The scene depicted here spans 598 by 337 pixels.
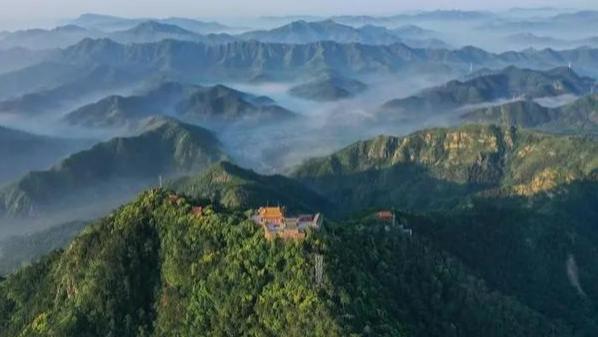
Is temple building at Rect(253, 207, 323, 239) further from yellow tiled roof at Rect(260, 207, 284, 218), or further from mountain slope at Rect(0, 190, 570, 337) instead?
mountain slope at Rect(0, 190, 570, 337)

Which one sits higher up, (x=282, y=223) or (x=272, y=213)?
(x=282, y=223)

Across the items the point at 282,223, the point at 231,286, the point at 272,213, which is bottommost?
the point at 231,286

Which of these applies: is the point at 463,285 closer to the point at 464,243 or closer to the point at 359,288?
the point at 359,288

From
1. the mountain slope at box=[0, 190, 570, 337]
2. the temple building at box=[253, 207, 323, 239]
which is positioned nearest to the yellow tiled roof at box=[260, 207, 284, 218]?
the temple building at box=[253, 207, 323, 239]

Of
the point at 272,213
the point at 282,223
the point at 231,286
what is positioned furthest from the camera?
the point at 272,213

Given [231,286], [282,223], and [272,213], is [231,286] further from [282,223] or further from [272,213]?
[272,213]

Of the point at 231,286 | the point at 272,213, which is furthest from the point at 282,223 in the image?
the point at 231,286
